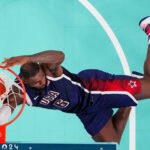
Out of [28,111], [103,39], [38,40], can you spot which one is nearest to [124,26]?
[103,39]

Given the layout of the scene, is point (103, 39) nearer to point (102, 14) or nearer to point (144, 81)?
point (102, 14)

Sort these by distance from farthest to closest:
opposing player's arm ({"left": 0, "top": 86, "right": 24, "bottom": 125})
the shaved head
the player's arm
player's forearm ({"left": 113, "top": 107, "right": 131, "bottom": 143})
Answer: player's forearm ({"left": 113, "top": 107, "right": 131, "bottom": 143}) < opposing player's arm ({"left": 0, "top": 86, "right": 24, "bottom": 125}) < the shaved head < the player's arm

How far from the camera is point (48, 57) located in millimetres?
3729

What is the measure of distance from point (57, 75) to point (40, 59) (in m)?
0.59

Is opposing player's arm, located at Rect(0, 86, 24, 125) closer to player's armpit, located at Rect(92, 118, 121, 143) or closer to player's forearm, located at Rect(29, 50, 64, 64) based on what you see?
player's forearm, located at Rect(29, 50, 64, 64)

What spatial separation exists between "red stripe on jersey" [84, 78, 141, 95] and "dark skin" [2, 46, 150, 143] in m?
0.08

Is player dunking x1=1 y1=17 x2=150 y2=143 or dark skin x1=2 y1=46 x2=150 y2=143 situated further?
player dunking x1=1 y1=17 x2=150 y2=143

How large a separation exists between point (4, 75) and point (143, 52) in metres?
3.09

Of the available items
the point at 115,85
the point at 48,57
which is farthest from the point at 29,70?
the point at 115,85

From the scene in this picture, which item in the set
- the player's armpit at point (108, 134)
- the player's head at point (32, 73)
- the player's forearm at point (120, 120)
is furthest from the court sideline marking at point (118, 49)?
the player's head at point (32, 73)

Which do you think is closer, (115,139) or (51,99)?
(51,99)

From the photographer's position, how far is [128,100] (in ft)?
14.9

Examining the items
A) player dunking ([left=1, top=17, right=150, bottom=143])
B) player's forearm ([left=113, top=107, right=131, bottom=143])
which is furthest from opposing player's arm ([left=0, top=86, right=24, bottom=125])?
player's forearm ([left=113, top=107, right=131, bottom=143])

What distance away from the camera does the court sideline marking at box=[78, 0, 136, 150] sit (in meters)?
5.92
